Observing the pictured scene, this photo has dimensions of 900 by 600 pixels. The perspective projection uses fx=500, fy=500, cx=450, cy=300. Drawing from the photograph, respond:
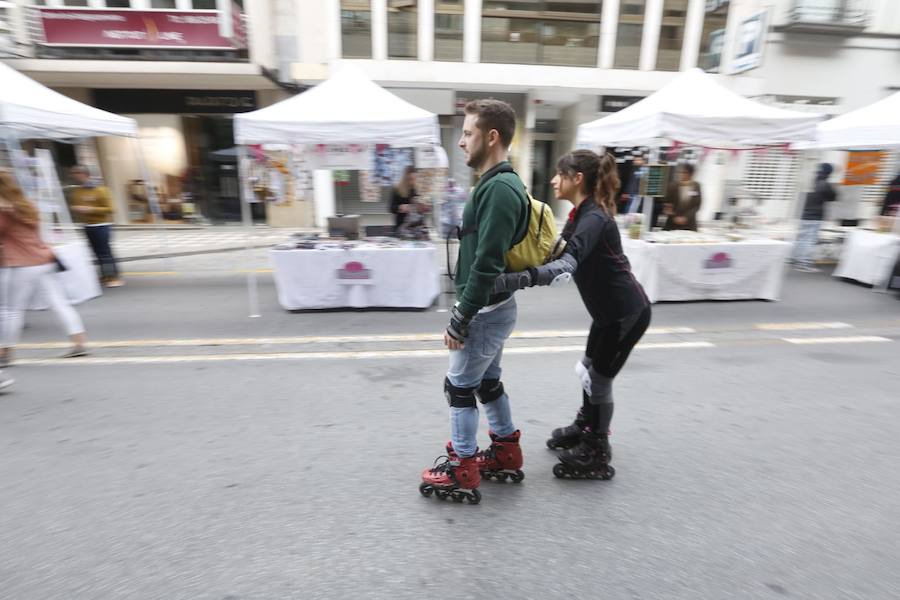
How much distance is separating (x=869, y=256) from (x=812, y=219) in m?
1.72

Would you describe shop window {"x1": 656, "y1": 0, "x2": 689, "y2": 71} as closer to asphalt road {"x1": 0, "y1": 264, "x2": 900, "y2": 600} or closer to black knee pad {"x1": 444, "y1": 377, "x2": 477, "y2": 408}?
asphalt road {"x1": 0, "y1": 264, "x2": 900, "y2": 600}

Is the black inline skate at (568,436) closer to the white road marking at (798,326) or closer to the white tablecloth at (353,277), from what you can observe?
the white tablecloth at (353,277)

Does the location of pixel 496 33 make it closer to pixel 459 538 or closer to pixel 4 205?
pixel 4 205

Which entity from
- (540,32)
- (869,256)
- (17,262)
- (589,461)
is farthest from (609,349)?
(540,32)

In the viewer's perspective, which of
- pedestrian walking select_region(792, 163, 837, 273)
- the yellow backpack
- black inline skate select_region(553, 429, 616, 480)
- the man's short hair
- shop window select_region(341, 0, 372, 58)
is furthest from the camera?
shop window select_region(341, 0, 372, 58)

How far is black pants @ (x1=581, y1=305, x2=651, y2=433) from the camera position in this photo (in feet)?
9.02

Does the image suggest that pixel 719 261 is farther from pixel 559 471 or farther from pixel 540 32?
pixel 540 32

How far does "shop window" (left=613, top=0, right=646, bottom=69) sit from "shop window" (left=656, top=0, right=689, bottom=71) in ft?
2.26

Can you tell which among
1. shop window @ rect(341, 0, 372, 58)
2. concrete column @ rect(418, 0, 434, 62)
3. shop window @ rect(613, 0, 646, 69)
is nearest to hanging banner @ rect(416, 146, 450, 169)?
concrete column @ rect(418, 0, 434, 62)

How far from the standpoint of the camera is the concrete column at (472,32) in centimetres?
1513

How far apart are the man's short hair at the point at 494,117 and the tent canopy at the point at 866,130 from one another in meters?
7.80

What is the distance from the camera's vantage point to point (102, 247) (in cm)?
812

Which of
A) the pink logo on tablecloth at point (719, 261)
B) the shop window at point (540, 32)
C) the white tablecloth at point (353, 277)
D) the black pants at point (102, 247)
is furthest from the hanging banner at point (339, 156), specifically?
the shop window at point (540, 32)

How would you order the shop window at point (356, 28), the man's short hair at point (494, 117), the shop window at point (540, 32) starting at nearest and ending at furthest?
the man's short hair at point (494, 117) < the shop window at point (356, 28) < the shop window at point (540, 32)
